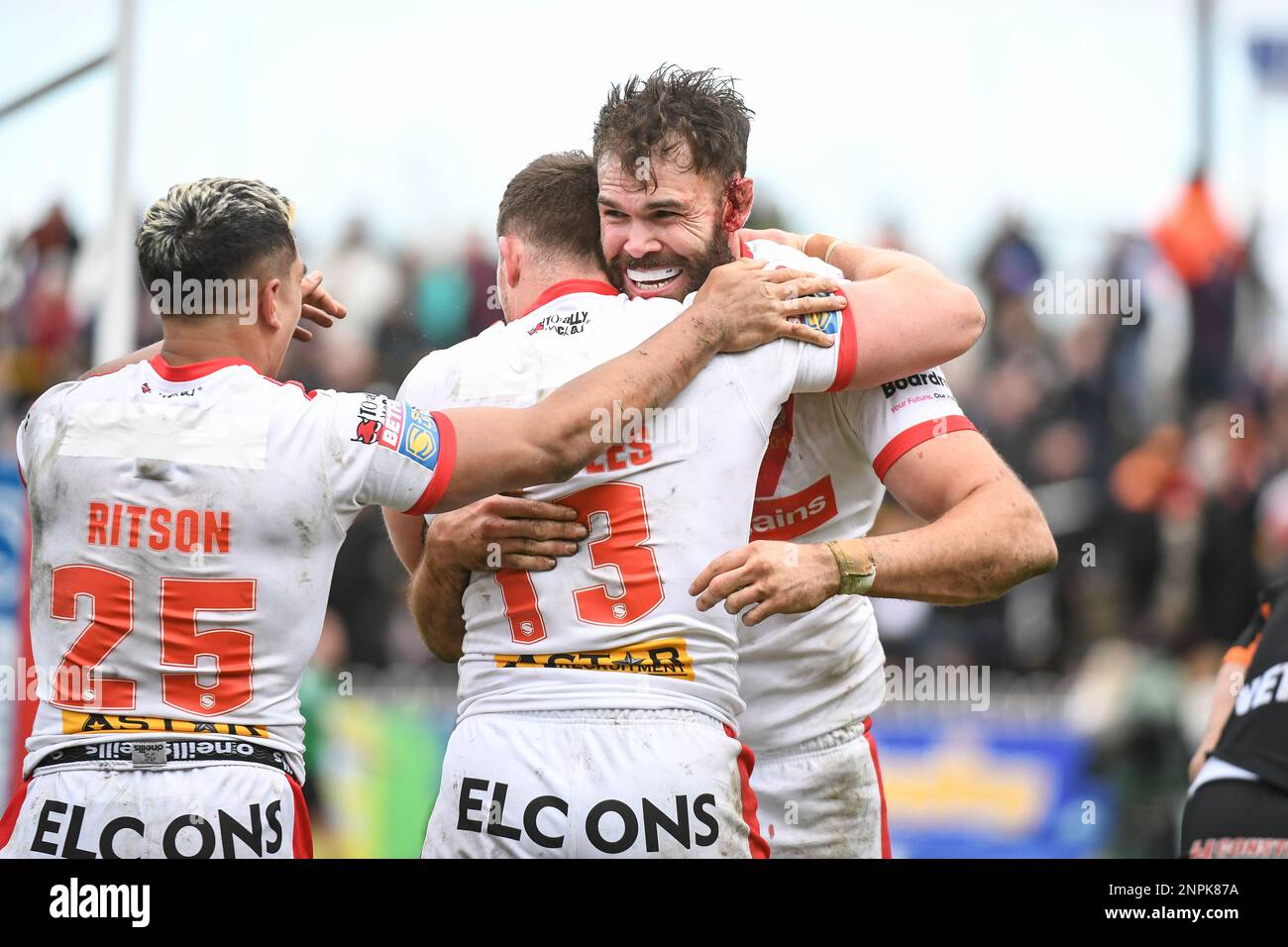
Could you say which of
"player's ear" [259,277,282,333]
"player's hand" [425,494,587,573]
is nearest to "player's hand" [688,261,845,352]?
"player's hand" [425,494,587,573]

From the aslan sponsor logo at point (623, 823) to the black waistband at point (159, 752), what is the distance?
2.30 feet

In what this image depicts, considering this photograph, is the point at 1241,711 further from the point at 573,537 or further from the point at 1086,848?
the point at 1086,848

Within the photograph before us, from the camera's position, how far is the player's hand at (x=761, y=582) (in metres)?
4.07

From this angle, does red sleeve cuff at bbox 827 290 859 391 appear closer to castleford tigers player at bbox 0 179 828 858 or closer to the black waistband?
castleford tigers player at bbox 0 179 828 858

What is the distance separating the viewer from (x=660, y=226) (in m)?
4.65

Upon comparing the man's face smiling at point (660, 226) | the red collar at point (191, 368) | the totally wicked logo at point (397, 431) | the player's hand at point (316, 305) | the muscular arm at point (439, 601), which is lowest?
the muscular arm at point (439, 601)

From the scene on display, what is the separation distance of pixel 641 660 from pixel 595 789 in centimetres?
35

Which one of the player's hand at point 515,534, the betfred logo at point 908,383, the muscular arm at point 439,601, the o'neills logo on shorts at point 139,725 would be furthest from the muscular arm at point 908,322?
the o'neills logo on shorts at point 139,725

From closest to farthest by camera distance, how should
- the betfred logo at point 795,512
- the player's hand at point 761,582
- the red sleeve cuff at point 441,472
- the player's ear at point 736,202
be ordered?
the player's hand at point 761,582, the red sleeve cuff at point 441,472, the player's ear at point 736,202, the betfred logo at point 795,512

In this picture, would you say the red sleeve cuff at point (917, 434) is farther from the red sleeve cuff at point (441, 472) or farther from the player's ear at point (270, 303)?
the player's ear at point (270, 303)

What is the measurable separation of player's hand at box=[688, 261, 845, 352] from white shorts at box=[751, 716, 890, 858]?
1.50 m

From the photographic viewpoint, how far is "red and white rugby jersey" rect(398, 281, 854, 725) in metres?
4.21

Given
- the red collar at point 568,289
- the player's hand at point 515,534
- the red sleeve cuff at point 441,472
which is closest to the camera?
the red sleeve cuff at point 441,472
